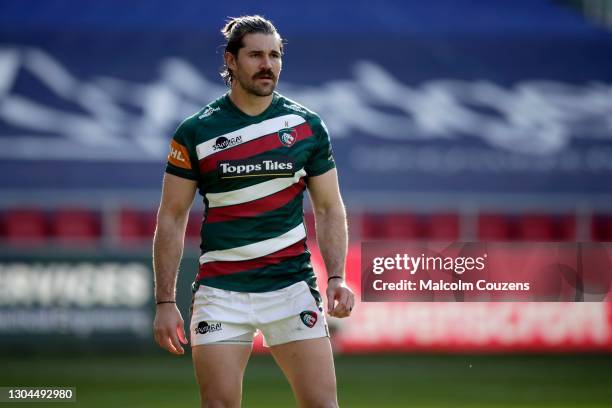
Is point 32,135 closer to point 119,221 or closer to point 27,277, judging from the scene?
point 119,221

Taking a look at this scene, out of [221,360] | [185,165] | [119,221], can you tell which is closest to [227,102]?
[185,165]

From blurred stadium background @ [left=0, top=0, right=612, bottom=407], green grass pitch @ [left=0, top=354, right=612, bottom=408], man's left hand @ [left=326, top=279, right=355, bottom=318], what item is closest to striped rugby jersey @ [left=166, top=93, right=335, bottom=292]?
man's left hand @ [left=326, top=279, right=355, bottom=318]

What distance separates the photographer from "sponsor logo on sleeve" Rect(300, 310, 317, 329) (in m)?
5.38

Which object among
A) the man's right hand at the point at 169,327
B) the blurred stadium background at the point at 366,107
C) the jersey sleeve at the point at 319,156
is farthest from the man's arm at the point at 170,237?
the blurred stadium background at the point at 366,107

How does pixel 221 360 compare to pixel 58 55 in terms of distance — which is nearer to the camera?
pixel 221 360

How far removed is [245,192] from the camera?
17.7 ft

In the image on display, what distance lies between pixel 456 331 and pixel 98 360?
12.1 ft

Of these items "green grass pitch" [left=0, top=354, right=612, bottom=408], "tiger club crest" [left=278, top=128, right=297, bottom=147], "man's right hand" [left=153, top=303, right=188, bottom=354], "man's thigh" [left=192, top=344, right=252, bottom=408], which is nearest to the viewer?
"man's thigh" [left=192, top=344, right=252, bottom=408]

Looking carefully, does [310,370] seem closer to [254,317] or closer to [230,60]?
[254,317]

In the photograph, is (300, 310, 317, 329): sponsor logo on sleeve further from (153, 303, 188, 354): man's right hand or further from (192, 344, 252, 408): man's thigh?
(153, 303, 188, 354): man's right hand

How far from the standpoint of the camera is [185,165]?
541 cm

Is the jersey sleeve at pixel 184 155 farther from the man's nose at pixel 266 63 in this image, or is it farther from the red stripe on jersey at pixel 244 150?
the man's nose at pixel 266 63

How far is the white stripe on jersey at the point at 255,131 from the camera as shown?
17.7 ft

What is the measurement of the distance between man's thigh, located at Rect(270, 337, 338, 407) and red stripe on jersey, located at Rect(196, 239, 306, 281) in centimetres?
35
